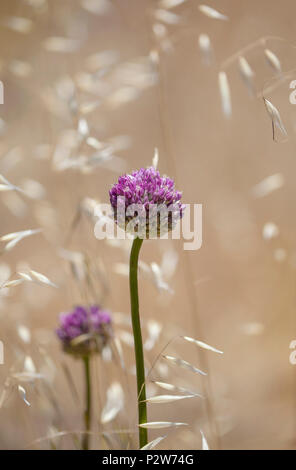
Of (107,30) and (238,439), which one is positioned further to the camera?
(107,30)

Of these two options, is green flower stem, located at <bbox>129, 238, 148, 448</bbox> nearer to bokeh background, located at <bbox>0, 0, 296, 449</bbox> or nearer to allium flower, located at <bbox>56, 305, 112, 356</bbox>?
allium flower, located at <bbox>56, 305, 112, 356</bbox>

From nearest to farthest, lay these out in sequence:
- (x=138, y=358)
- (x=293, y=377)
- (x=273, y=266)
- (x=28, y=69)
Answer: (x=138, y=358) < (x=28, y=69) < (x=293, y=377) < (x=273, y=266)

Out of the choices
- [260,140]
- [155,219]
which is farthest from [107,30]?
[155,219]

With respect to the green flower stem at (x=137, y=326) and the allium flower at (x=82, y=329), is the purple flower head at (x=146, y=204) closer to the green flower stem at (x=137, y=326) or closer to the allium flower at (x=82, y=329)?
the green flower stem at (x=137, y=326)

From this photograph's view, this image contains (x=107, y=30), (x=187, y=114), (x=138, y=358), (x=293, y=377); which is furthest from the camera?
(x=107, y=30)

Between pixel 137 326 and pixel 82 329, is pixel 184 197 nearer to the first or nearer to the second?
pixel 82 329

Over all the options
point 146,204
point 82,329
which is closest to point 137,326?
point 146,204
